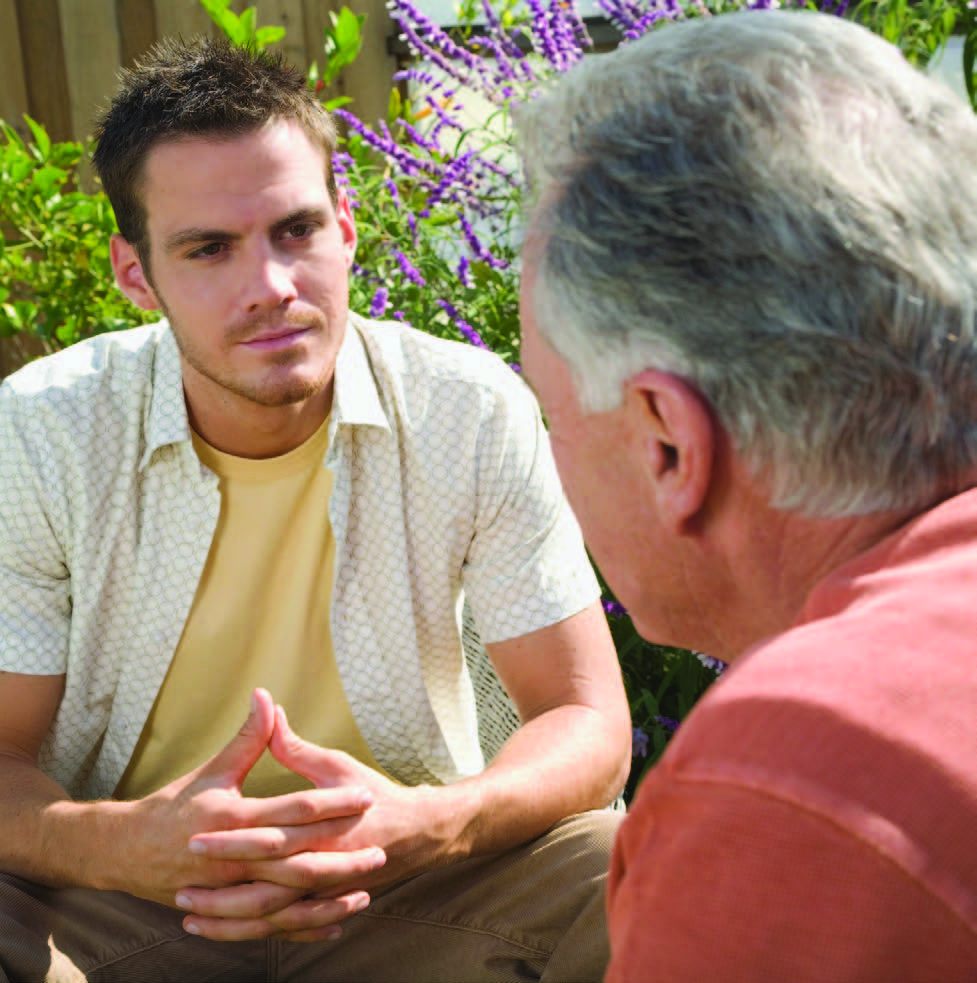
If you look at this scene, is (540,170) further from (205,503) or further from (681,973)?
(205,503)

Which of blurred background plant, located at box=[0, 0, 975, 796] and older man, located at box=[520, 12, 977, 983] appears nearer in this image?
older man, located at box=[520, 12, 977, 983]

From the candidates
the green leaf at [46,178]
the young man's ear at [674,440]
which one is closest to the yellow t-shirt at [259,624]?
the young man's ear at [674,440]

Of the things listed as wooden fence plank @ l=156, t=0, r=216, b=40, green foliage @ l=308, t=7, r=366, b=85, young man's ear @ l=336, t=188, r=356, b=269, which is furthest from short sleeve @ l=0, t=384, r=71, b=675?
wooden fence plank @ l=156, t=0, r=216, b=40

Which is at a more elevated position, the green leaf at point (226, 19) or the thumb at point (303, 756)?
the green leaf at point (226, 19)

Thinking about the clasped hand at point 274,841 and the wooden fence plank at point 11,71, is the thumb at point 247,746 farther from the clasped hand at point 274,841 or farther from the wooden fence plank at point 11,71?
the wooden fence plank at point 11,71

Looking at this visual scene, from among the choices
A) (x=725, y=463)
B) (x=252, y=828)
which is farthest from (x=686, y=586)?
(x=252, y=828)

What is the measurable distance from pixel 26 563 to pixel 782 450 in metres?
1.49

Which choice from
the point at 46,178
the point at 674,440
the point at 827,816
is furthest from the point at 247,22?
the point at 827,816

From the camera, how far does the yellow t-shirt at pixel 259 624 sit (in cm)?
216

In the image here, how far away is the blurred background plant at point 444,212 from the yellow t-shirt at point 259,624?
629mm

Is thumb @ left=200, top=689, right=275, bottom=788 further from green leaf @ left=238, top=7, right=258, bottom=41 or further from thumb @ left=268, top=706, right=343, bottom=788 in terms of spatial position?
green leaf @ left=238, top=7, right=258, bottom=41

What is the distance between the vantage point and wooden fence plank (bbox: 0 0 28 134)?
13.4ft

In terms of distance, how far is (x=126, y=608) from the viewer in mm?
2131

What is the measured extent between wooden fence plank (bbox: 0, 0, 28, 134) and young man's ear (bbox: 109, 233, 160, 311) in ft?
6.92
